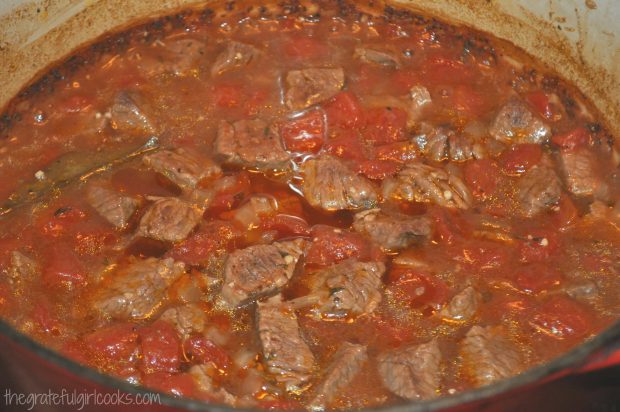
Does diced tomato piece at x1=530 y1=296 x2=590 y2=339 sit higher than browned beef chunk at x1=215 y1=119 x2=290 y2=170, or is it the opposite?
browned beef chunk at x1=215 y1=119 x2=290 y2=170

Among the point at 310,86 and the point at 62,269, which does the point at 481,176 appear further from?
the point at 62,269

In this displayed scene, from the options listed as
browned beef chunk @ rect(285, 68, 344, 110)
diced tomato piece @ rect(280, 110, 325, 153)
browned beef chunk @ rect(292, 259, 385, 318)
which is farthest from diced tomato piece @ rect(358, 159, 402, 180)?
browned beef chunk @ rect(292, 259, 385, 318)

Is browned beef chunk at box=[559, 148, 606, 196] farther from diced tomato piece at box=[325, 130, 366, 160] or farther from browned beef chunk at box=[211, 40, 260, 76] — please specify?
browned beef chunk at box=[211, 40, 260, 76]

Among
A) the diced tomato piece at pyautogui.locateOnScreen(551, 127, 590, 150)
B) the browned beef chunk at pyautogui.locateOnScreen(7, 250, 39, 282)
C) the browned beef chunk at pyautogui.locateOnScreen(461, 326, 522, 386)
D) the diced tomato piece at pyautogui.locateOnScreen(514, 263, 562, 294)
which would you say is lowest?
the browned beef chunk at pyautogui.locateOnScreen(7, 250, 39, 282)

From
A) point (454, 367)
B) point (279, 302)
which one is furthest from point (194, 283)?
point (454, 367)

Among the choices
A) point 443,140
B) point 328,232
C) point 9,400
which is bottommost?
point 9,400

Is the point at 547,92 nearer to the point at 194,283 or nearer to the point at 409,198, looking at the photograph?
the point at 409,198

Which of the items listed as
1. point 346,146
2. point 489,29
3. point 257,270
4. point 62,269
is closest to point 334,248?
point 257,270
